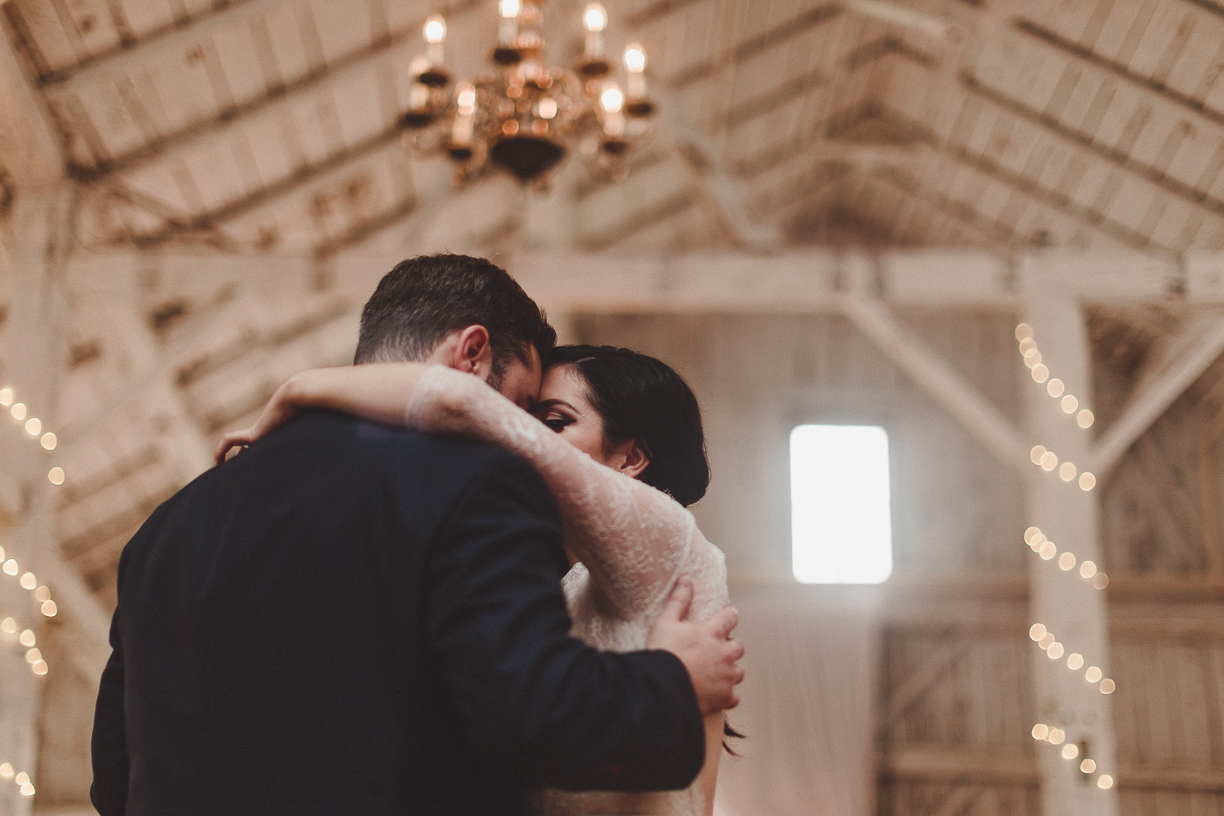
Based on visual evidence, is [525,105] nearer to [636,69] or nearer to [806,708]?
[636,69]

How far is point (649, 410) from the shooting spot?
1673 mm

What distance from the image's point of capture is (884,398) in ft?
30.3

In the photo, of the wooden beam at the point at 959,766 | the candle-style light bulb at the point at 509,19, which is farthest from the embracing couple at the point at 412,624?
the wooden beam at the point at 959,766

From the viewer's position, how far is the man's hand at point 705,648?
1.14 meters

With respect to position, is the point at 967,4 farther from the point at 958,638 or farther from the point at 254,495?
the point at 254,495

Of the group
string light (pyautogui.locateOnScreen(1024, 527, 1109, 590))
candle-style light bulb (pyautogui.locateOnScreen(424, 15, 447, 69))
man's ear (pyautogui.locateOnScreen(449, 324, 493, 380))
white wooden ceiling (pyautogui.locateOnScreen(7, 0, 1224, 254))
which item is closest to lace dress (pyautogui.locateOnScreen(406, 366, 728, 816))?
man's ear (pyautogui.locateOnScreen(449, 324, 493, 380))

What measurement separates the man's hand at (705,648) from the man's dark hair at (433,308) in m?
0.39

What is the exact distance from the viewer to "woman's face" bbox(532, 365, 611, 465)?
64.1 inches

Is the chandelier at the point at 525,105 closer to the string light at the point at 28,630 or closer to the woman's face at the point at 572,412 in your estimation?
the woman's face at the point at 572,412

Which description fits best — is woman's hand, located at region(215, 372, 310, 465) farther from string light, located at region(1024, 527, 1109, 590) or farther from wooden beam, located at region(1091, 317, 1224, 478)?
wooden beam, located at region(1091, 317, 1224, 478)

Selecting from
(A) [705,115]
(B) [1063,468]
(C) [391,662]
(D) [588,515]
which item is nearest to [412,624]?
(C) [391,662]

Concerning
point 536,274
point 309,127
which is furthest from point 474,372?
point 309,127

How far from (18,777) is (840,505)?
6.74 metres

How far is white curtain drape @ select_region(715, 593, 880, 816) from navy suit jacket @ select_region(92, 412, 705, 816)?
7589 millimetres
